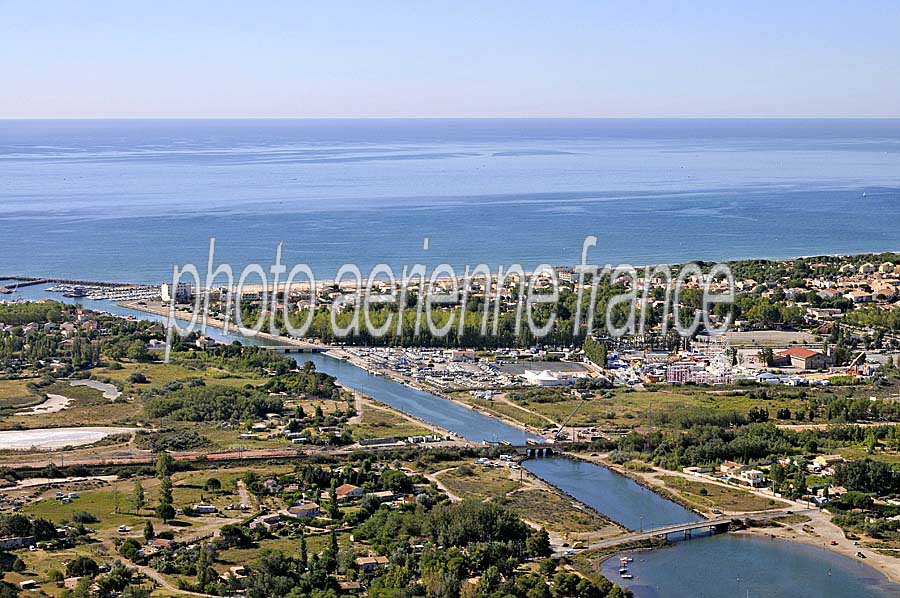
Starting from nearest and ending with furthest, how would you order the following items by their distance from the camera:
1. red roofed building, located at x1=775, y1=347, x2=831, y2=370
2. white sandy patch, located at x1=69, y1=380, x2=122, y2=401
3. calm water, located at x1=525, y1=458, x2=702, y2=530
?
1. calm water, located at x1=525, y1=458, x2=702, y2=530
2. white sandy patch, located at x1=69, y1=380, x2=122, y2=401
3. red roofed building, located at x1=775, y1=347, x2=831, y2=370

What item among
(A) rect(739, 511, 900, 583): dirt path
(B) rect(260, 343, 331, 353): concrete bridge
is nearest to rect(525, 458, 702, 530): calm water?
(A) rect(739, 511, 900, 583): dirt path

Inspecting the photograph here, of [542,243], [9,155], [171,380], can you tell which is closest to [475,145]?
[9,155]

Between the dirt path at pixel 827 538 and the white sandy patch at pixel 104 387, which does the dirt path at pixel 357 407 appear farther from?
the dirt path at pixel 827 538

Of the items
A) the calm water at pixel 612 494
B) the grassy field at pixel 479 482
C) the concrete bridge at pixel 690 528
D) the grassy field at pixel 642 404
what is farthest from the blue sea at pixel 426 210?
the concrete bridge at pixel 690 528

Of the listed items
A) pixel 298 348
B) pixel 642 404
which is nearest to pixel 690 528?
pixel 642 404

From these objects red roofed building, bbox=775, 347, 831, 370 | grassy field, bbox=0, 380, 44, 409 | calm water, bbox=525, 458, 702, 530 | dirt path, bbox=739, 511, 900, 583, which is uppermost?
red roofed building, bbox=775, 347, 831, 370

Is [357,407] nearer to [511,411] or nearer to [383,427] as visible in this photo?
[383,427]

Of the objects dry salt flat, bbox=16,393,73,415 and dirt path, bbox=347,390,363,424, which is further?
dry salt flat, bbox=16,393,73,415

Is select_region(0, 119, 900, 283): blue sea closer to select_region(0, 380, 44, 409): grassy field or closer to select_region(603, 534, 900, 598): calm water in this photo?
select_region(0, 380, 44, 409): grassy field
